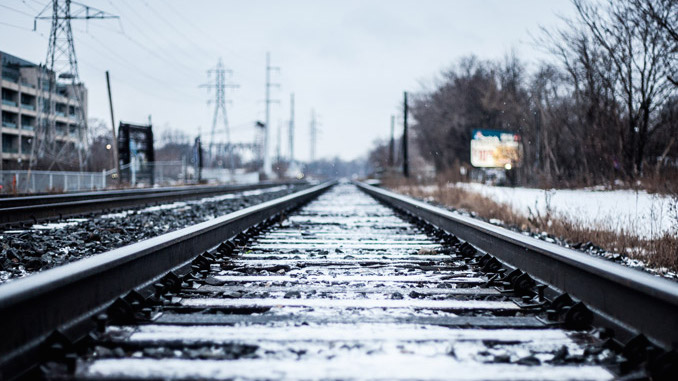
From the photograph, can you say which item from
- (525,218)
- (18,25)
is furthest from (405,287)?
(18,25)

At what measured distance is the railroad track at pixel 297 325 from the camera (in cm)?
195

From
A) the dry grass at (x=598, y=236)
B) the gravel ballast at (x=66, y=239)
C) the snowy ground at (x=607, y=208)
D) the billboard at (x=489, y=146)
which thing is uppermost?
the billboard at (x=489, y=146)

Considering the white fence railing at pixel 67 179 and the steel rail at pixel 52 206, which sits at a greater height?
the white fence railing at pixel 67 179

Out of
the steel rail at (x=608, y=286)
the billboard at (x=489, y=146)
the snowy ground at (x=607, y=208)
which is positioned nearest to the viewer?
the steel rail at (x=608, y=286)

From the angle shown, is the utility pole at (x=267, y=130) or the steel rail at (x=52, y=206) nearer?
the steel rail at (x=52, y=206)

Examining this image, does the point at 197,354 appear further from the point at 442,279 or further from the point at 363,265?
the point at 363,265

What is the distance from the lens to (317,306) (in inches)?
116

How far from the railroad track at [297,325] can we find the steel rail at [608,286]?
0.03 metres

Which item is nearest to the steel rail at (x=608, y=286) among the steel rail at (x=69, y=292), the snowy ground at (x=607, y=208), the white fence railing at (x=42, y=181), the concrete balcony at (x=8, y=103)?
the steel rail at (x=69, y=292)

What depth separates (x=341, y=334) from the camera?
7.87 ft

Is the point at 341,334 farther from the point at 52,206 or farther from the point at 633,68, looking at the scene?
the point at 633,68

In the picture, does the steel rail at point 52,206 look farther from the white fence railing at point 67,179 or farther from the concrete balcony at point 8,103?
the concrete balcony at point 8,103

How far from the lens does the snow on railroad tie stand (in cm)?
197

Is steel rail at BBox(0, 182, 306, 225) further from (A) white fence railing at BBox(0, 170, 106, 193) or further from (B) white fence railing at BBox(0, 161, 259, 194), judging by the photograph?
(A) white fence railing at BBox(0, 170, 106, 193)
